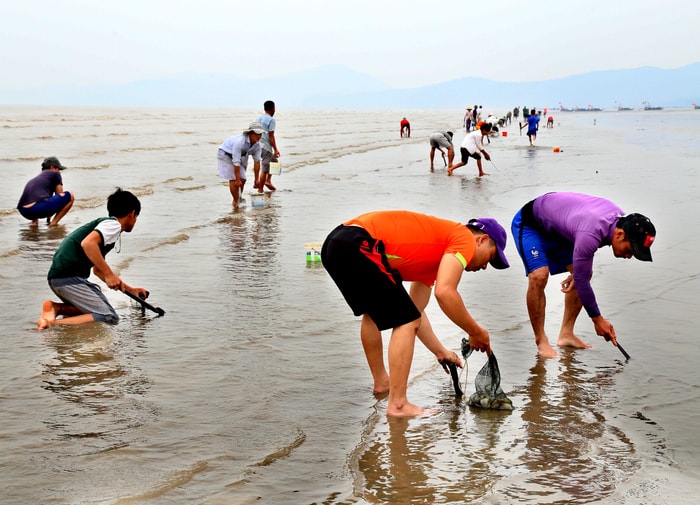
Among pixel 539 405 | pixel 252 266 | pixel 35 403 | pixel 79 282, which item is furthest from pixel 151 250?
pixel 539 405

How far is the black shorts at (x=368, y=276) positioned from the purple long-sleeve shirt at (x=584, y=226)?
1396 millimetres

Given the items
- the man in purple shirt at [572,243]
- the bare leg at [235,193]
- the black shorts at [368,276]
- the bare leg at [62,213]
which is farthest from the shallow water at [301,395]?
the bare leg at [235,193]

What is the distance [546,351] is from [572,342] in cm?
39

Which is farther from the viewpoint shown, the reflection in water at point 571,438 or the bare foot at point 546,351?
the bare foot at point 546,351

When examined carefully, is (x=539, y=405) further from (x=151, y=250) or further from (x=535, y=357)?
(x=151, y=250)

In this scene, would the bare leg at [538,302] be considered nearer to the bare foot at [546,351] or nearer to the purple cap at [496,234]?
the bare foot at [546,351]

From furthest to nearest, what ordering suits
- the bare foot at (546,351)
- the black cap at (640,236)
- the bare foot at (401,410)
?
the bare foot at (546,351) < the black cap at (640,236) < the bare foot at (401,410)

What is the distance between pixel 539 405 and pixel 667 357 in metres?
1.57

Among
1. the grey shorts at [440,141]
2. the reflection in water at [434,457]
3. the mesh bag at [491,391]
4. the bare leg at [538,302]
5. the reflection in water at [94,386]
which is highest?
the grey shorts at [440,141]

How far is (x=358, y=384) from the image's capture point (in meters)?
5.44

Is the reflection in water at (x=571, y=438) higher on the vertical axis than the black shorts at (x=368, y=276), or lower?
lower

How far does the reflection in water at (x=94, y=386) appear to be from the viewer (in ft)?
14.8

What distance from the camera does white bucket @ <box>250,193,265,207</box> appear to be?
48.4 feet

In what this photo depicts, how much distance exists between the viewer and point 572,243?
20.2 feet
